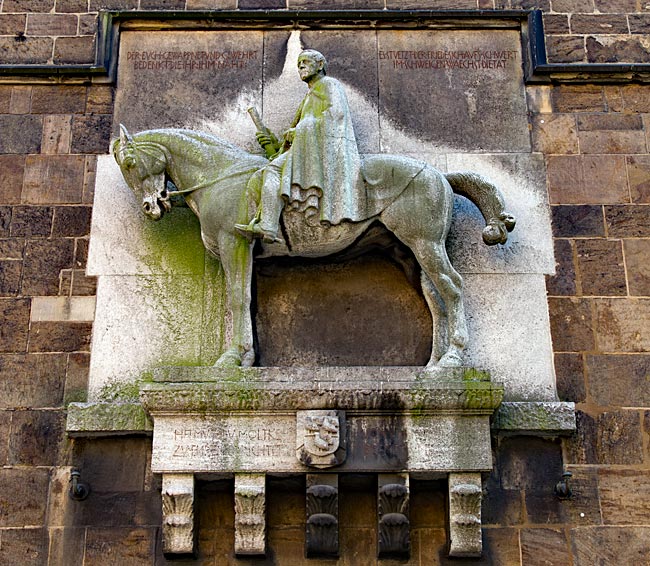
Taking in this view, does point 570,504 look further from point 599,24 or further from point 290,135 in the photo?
point 599,24

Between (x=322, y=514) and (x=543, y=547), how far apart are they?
5.35 ft

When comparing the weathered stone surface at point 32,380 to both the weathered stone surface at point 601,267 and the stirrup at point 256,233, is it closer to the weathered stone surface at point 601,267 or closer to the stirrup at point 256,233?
the stirrup at point 256,233

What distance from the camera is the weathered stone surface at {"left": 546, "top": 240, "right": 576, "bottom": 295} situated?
8766mm

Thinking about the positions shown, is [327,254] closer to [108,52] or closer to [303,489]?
[303,489]

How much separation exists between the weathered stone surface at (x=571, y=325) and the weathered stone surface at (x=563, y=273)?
85 mm

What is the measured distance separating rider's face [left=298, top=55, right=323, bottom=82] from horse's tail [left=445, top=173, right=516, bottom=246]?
1.37 meters

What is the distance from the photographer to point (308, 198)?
8.33 meters

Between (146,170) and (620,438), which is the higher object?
(146,170)

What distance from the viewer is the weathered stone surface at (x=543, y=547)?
789cm

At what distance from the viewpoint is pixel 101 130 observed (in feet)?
30.7

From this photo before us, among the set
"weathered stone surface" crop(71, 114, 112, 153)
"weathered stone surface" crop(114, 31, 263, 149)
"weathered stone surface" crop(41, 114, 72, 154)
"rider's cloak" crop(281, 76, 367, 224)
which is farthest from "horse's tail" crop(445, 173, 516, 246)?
"weathered stone surface" crop(41, 114, 72, 154)

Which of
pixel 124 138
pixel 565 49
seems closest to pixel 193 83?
pixel 124 138

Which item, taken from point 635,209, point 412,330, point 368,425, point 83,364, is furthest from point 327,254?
point 635,209

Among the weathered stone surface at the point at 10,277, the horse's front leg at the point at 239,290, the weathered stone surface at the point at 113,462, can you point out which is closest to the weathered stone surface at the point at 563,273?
the horse's front leg at the point at 239,290
